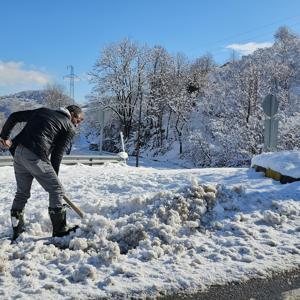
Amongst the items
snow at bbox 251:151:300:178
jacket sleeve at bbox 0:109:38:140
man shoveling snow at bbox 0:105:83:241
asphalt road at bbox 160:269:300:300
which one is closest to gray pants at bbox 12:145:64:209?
man shoveling snow at bbox 0:105:83:241

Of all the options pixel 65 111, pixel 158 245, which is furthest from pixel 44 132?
pixel 158 245

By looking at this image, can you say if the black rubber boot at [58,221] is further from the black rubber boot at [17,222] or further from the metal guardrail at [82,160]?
the metal guardrail at [82,160]

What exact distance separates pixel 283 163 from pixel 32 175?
195 inches

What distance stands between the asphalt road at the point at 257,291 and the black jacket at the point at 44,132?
2.23 metres

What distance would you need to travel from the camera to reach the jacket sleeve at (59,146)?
16.4 ft

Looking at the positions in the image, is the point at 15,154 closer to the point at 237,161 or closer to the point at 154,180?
the point at 154,180

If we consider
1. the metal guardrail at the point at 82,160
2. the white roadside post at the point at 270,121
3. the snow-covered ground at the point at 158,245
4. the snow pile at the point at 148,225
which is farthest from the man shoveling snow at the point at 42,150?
the metal guardrail at the point at 82,160

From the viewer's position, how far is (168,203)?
568 cm

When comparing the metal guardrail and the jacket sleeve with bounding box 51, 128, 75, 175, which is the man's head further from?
the metal guardrail

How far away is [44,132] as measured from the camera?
480cm

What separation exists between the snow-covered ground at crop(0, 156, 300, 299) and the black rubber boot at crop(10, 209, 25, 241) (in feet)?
0.42

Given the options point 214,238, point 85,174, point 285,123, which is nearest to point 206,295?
point 214,238

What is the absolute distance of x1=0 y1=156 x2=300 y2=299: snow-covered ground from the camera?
3.82m

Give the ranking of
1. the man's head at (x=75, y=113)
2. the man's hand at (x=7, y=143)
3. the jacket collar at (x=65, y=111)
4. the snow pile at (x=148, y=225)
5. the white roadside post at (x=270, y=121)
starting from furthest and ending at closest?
the white roadside post at (x=270, y=121) < the man's head at (x=75, y=113) < the jacket collar at (x=65, y=111) < the man's hand at (x=7, y=143) < the snow pile at (x=148, y=225)
